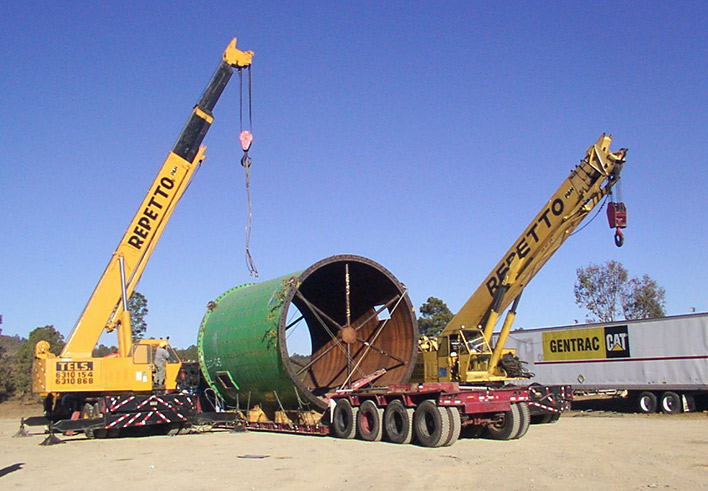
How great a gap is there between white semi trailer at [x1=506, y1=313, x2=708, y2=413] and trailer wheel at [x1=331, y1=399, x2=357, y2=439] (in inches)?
474

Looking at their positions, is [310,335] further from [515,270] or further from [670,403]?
[670,403]

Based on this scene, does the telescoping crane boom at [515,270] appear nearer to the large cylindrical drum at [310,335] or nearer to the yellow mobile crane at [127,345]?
the large cylindrical drum at [310,335]

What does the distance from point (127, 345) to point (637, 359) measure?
16694 mm

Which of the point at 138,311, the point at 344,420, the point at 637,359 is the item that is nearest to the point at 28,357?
the point at 138,311

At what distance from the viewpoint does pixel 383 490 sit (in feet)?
33.0

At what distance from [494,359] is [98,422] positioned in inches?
387

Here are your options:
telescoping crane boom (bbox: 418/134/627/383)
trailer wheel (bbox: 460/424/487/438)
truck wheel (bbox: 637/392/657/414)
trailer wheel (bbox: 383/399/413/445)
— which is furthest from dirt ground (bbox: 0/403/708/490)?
truck wheel (bbox: 637/392/657/414)

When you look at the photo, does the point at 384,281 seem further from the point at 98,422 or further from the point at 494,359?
the point at 98,422

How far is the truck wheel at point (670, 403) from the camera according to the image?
2386 cm

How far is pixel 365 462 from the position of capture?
13.0 meters

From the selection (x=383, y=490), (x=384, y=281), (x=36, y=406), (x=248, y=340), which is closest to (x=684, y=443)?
(x=383, y=490)

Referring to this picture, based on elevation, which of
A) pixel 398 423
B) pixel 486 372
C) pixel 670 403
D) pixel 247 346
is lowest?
pixel 670 403

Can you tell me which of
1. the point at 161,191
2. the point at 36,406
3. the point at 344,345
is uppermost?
the point at 161,191

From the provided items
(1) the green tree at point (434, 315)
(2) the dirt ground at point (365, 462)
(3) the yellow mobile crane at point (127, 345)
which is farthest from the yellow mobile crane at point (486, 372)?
(1) the green tree at point (434, 315)
